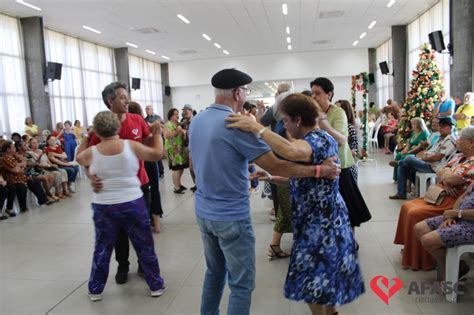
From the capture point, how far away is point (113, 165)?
2686 millimetres

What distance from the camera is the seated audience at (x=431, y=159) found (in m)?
4.73

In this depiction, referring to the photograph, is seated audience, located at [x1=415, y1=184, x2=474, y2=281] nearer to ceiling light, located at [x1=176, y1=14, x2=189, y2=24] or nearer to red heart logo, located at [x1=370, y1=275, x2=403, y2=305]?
red heart logo, located at [x1=370, y1=275, x2=403, y2=305]

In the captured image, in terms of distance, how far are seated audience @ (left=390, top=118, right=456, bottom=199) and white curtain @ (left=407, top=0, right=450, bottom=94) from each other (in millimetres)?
5753

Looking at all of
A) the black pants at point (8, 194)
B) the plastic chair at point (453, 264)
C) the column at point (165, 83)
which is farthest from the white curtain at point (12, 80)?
the plastic chair at point (453, 264)

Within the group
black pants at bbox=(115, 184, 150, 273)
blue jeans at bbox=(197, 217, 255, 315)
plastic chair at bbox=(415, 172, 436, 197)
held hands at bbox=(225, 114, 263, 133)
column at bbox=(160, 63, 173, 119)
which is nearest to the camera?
held hands at bbox=(225, 114, 263, 133)

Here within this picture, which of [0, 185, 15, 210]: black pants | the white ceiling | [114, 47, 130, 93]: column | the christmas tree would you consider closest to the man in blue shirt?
[0, 185, 15, 210]: black pants

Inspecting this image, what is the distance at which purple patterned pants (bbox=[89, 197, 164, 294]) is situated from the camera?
2770mm

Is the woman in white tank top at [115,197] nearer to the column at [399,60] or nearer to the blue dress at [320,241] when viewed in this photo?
the blue dress at [320,241]

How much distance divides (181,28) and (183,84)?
25.9 feet

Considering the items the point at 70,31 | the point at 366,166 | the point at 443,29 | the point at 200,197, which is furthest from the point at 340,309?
the point at 70,31

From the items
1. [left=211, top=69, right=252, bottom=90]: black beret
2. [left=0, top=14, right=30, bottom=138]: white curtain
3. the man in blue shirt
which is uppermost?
[left=0, top=14, right=30, bottom=138]: white curtain

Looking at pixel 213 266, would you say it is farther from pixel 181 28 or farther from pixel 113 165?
pixel 181 28

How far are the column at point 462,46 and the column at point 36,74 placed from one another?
10.9m

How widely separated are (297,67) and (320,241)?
18232mm
